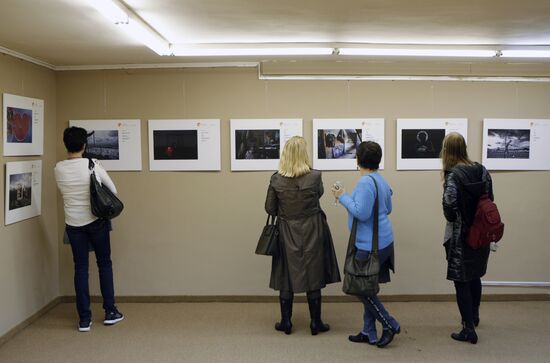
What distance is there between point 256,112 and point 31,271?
2.59 metres

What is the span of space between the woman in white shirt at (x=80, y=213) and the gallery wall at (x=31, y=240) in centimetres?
47

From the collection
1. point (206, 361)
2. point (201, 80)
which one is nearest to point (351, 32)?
point (201, 80)

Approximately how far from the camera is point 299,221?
4.49 meters

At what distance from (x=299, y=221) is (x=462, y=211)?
1.26 metres

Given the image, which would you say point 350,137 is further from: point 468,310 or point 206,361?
point 206,361

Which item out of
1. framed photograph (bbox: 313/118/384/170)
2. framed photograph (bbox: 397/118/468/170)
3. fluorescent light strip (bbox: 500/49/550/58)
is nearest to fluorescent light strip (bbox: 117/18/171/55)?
framed photograph (bbox: 313/118/384/170)

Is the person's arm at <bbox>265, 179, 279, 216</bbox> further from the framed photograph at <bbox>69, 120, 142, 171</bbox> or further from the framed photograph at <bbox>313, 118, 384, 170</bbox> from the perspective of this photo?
the framed photograph at <bbox>69, 120, 142, 171</bbox>

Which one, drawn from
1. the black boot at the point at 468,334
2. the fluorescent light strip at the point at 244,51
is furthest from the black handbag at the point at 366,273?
the fluorescent light strip at the point at 244,51

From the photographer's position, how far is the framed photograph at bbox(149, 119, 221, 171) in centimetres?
557

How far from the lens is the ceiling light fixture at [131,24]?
10.6 feet

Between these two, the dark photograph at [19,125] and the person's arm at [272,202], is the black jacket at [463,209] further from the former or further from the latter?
the dark photograph at [19,125]

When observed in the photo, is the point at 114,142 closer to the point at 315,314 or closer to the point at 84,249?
the point at 84,249

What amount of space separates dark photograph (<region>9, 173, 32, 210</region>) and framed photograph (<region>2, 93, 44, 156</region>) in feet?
0.68

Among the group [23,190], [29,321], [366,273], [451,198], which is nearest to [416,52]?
[451,198]
